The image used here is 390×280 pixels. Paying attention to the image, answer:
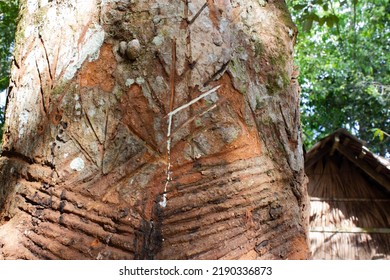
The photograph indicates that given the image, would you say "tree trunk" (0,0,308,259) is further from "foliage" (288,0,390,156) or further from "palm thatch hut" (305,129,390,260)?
"foliage" (288,0,390,156)

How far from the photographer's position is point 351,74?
9.62 meters

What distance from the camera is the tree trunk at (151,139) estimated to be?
112 cm

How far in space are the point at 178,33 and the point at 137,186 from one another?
0.45 metres

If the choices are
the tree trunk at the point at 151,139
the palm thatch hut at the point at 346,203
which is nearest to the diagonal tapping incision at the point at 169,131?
the tree trunk at the point at 151,139

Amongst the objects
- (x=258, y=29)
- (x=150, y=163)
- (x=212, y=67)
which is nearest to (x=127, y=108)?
(x=150, y=163)

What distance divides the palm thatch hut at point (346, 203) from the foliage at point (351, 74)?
4948mm

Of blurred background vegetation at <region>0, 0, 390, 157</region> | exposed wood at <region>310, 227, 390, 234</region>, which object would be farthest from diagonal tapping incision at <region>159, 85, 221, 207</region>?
blurred background vegetation at <region>0, 0, 390, 157</region>

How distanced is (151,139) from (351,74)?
30.5 feet

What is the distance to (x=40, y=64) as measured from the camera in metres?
1.32

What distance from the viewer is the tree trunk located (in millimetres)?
1117

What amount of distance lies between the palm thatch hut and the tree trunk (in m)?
3.01

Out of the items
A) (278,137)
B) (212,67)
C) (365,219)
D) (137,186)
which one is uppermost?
(365,219)

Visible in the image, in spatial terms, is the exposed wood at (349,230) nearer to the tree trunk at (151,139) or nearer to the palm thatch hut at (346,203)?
the palm thatch hut at (346,203)
